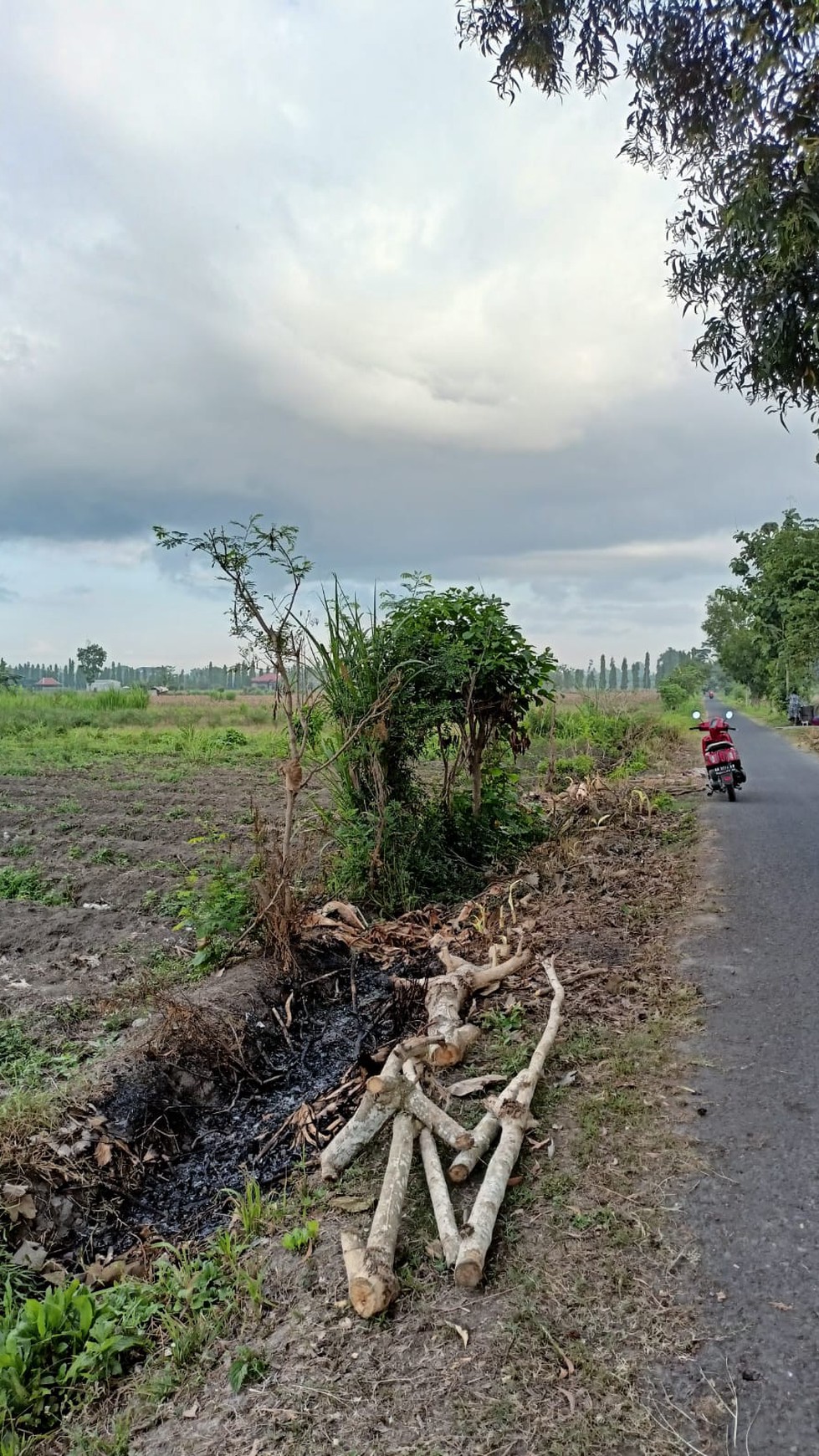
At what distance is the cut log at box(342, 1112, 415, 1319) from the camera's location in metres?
2.83

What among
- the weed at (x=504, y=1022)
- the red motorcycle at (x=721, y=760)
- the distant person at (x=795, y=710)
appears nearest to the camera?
the weed at (x=504, y=1022)

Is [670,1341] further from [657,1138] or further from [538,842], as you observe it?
[538,842]

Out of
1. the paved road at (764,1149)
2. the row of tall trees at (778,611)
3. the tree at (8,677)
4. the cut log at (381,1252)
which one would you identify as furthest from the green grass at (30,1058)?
the tree at (8,677)

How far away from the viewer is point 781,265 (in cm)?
573

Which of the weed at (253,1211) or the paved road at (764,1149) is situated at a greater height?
the paved road at (764,1149)

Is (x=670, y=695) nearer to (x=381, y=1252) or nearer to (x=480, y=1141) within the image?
(x=480, y=1141)

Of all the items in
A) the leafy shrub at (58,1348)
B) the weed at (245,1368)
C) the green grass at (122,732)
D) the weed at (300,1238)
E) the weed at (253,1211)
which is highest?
the green grass at (122,732)

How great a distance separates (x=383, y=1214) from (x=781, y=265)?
5947mm

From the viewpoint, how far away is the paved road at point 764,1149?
2445 mm

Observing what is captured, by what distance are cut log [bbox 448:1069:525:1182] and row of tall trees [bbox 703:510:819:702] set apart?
21194 millimetres

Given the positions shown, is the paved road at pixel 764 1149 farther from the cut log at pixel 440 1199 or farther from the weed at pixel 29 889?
the weed at pixel 29 889

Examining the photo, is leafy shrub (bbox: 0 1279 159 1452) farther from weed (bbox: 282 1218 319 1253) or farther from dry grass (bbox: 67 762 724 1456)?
weed (bbox: 282 1218 319 1253)

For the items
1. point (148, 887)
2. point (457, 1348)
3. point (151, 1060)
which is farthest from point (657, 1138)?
point (148, 887)

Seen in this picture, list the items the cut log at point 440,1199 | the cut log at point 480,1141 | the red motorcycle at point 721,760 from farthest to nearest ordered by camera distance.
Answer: the red motorcycle at point 721,760 → the cut log at point 480,1141 → the cut log at point 440,1199
